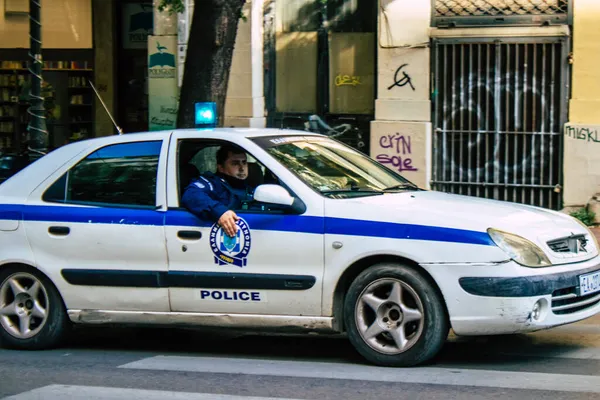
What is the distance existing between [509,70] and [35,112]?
604cm

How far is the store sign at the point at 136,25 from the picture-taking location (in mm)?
18688

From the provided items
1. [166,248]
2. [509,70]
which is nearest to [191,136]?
[166,248]

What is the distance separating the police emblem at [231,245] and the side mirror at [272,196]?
0.26m

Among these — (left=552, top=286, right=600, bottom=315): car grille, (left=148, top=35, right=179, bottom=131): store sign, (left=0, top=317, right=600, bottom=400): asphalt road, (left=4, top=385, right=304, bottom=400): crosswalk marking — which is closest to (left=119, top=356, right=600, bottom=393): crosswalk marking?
(left=0, top=317, right=600, bottom=400): asphalt road

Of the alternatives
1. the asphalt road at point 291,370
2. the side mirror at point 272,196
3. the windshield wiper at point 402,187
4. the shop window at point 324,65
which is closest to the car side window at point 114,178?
the side mirror at point 272,196

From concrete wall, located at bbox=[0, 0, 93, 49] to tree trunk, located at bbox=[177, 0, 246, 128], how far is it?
303 inches

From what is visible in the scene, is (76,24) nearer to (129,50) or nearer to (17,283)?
(129,50)

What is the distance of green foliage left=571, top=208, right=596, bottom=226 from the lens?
1370cm

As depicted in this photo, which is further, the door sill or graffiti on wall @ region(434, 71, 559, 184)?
graffiti on wall @ region(434, 71, 559, 184)

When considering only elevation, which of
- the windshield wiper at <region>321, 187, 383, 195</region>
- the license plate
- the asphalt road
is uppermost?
the windshield wiper at <region>321, 187, 383, 195</region>

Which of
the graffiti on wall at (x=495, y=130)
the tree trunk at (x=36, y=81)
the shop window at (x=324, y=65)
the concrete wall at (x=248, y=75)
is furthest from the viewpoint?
the concrete wall at (x=248, y=75)

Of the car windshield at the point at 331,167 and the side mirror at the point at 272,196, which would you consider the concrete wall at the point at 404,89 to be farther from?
the side mirror at the point at 272,196

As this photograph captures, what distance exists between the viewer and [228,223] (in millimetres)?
A: 6910

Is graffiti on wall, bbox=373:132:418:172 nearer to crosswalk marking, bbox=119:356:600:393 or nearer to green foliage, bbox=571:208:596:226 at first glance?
green foliage, bbox=571:208:596:226
